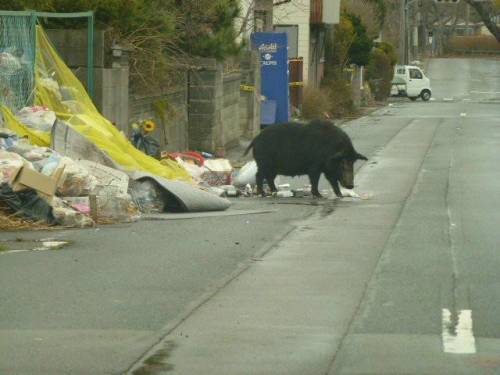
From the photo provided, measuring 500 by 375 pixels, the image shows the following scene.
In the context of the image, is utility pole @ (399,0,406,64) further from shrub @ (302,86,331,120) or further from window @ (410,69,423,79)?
shrub @ (302,86,331,120)

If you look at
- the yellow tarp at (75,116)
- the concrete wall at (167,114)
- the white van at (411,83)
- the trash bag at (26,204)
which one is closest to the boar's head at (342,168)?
the yellow tarp at (75,116)

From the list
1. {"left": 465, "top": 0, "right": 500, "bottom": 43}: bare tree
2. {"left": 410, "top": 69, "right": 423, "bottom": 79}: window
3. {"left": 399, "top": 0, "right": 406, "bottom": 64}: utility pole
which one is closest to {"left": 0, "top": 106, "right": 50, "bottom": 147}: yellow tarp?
{"left": 465, "top": 0, "right": 500, "bottom": 43}: bare tree

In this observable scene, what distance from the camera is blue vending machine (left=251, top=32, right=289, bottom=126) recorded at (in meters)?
35.3

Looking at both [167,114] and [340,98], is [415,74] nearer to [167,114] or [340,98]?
[340,98]

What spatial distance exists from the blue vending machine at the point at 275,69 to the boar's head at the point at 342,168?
17.0 m

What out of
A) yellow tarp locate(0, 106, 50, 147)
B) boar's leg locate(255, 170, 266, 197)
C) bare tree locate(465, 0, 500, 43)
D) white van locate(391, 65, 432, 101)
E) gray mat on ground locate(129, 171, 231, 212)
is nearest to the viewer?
gray mat on ground locate(129, 171, 231, 212)

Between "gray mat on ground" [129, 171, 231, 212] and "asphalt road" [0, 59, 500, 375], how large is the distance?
0.67m

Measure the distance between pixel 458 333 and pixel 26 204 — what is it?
6918 mm

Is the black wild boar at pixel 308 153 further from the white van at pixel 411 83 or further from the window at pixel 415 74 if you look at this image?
the window at pixel 415 74

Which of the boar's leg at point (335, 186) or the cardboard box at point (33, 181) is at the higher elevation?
the cardboard box at point (33, 181)

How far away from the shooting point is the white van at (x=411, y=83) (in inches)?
2621

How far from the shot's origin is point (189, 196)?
15.9m

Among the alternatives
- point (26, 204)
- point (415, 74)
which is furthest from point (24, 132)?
point (415, 74)

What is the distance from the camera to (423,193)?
19.4 metres
